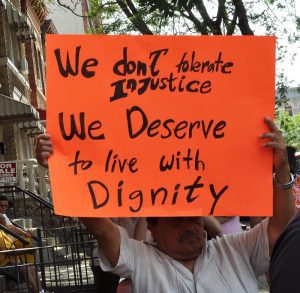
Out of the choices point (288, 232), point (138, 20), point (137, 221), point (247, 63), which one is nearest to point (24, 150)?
point (138, 20)

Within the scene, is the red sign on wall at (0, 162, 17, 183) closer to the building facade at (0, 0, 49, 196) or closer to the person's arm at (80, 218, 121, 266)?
the building facade at (0, 0, 49, 196)

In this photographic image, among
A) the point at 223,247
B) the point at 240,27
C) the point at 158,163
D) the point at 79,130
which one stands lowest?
the point at 223,247

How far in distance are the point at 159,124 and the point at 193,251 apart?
0.60 metres

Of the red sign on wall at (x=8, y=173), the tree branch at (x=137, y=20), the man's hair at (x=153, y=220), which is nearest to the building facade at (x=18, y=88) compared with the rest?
the red sign on wall at (x=8, y=173)

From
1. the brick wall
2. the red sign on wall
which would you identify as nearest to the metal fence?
the red sign on wall

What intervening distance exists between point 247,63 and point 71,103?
0.83m

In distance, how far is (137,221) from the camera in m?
4.26

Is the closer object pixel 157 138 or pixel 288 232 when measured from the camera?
pixel 288 232

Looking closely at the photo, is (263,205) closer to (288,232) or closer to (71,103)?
(71,103)

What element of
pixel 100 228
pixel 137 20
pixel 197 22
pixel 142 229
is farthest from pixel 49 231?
pixel 100 228

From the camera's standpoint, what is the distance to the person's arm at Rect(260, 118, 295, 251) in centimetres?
287

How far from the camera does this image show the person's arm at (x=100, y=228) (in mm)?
2865

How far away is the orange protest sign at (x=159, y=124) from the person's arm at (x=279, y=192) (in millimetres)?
42

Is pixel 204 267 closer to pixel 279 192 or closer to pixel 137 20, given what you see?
pixel 279 192
